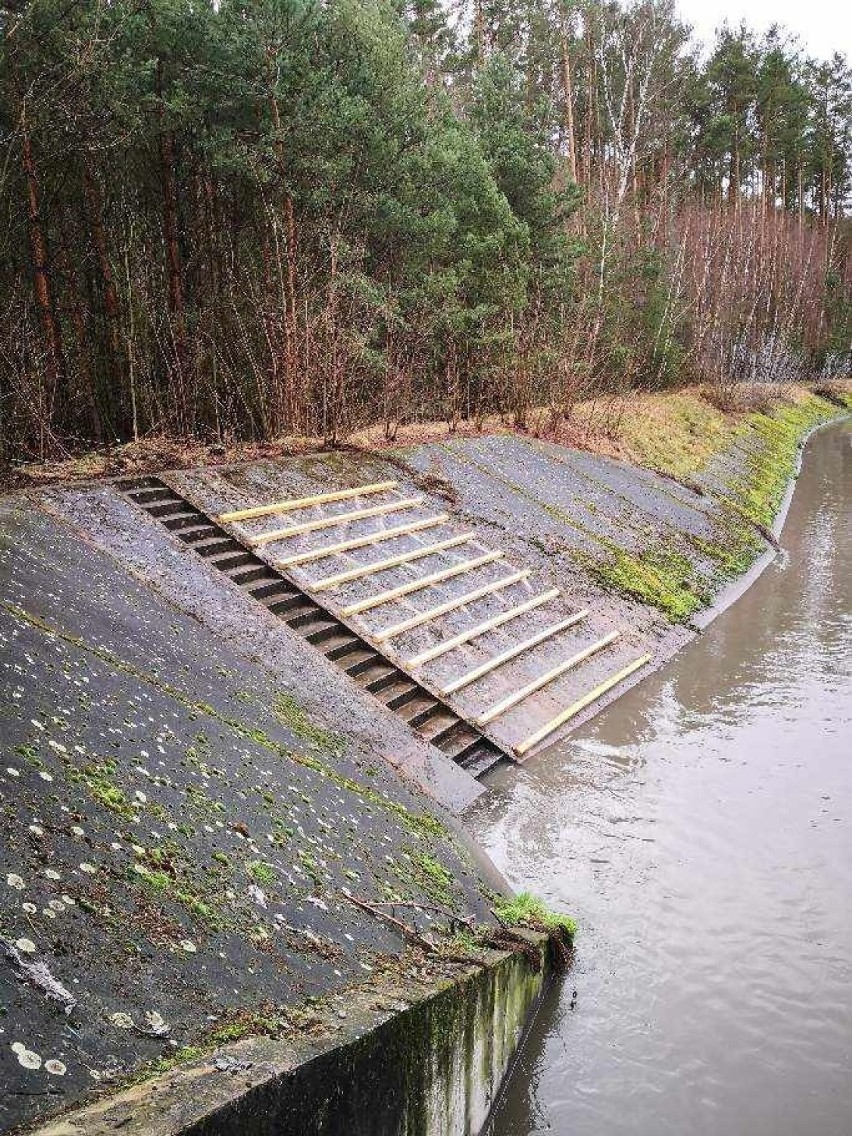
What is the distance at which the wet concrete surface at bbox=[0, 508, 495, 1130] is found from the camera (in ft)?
9.37

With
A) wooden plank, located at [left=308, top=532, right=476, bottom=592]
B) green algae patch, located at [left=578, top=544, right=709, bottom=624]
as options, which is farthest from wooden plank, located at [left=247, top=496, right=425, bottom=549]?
green algae patch, located at [left=578, top=544, right=709, bottom=624]

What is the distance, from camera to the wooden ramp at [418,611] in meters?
8.24

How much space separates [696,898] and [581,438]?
12.1 m

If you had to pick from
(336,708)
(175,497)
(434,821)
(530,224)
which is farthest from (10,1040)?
(530,224)

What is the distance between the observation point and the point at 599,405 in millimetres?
20625

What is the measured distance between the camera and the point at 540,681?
9.28 m

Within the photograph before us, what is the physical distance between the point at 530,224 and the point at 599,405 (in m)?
4.35

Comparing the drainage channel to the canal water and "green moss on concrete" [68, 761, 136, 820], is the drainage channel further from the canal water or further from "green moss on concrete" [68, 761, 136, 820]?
"green moss on concrete" [68, 761, 136, 820]

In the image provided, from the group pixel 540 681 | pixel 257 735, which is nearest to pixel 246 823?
pixel 257 735

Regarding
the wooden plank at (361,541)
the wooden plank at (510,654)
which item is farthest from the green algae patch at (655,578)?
the wooden plank at (361,541)

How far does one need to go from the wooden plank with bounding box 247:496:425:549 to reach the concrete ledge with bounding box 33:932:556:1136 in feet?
17.2

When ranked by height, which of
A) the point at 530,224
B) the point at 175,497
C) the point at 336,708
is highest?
the point at 530,224

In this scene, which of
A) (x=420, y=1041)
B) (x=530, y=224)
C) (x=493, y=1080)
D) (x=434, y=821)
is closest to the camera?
(x=420, y=1041)

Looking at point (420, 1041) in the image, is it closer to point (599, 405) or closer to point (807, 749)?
point (807, 749)
